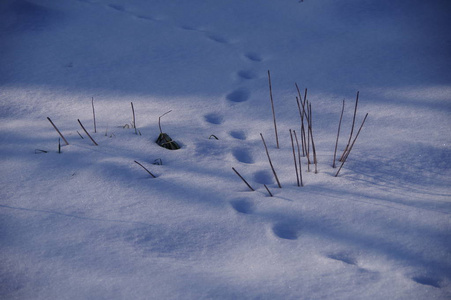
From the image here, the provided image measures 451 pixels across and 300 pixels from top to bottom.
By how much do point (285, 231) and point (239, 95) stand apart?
89 cm

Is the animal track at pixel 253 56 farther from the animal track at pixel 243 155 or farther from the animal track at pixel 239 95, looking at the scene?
the animal track at pixel 243 155

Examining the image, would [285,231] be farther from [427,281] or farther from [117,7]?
[117,7]

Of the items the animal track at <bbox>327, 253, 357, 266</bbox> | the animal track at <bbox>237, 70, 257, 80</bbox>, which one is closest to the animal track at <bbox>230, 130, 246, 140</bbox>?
the animal track at <bbox>237, 70, 257, 80</bbox>

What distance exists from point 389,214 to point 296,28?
1.60m

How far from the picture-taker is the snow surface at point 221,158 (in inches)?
31.7

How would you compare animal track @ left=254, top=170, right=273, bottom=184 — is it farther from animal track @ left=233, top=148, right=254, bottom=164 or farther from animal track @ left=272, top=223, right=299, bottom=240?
animal track @ left=272, top=223, right=299, bottom=240

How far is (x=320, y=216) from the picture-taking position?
0.95m

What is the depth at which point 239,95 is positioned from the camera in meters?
1.66

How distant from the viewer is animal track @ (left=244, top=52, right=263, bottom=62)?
194 centimetres

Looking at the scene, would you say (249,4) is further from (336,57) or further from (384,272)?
(384,272)

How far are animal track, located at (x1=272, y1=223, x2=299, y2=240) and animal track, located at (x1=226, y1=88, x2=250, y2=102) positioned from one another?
2.73 ft

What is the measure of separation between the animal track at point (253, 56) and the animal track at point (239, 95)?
339 millimetres

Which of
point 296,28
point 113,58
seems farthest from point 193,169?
point 296,28

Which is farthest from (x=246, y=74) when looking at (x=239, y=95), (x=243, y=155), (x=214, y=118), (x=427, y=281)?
(x=427, y=281)
